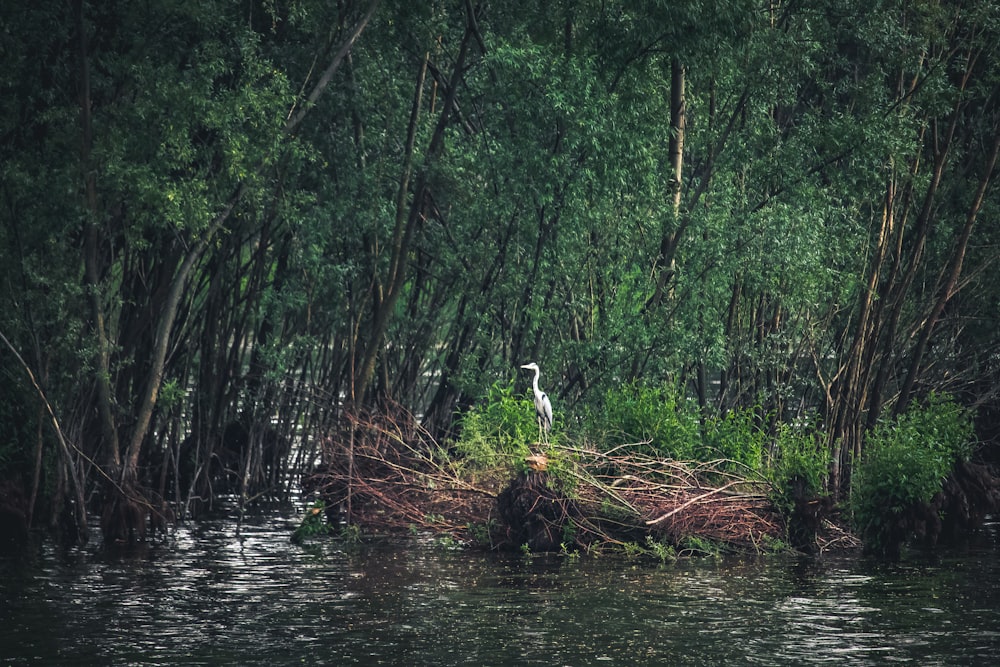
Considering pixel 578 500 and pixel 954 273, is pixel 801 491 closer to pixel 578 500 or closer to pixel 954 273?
pixel 578 500

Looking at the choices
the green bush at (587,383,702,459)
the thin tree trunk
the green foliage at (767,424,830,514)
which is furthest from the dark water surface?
the thin tree trunk

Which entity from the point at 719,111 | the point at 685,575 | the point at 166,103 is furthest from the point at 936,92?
the point at 166,103

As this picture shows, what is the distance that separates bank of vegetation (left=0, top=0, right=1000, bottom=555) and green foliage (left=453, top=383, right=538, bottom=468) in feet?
0.30

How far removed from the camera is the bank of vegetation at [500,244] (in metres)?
19.0

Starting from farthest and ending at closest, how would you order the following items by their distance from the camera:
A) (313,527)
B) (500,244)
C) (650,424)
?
(500,244) → (313,527) → (650,424)

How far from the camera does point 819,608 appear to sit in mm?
15086

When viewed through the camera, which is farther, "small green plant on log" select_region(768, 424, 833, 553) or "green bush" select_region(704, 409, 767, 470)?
"green bush" select_region(704, 409, 767, 470)

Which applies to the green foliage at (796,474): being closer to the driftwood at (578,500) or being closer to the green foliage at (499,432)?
the driftwood at (578,500)

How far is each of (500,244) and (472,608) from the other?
325 inches

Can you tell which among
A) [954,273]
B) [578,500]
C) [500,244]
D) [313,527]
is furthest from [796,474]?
[313,527]

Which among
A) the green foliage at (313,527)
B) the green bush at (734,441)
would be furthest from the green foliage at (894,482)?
the green foliage at (313,527)

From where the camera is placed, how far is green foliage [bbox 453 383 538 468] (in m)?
19.1

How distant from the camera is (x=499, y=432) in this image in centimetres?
1942

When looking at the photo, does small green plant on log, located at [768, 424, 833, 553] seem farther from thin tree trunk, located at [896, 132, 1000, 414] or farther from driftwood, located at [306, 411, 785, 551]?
thin tree trunk, located at [896, 132, 1000, 414]
